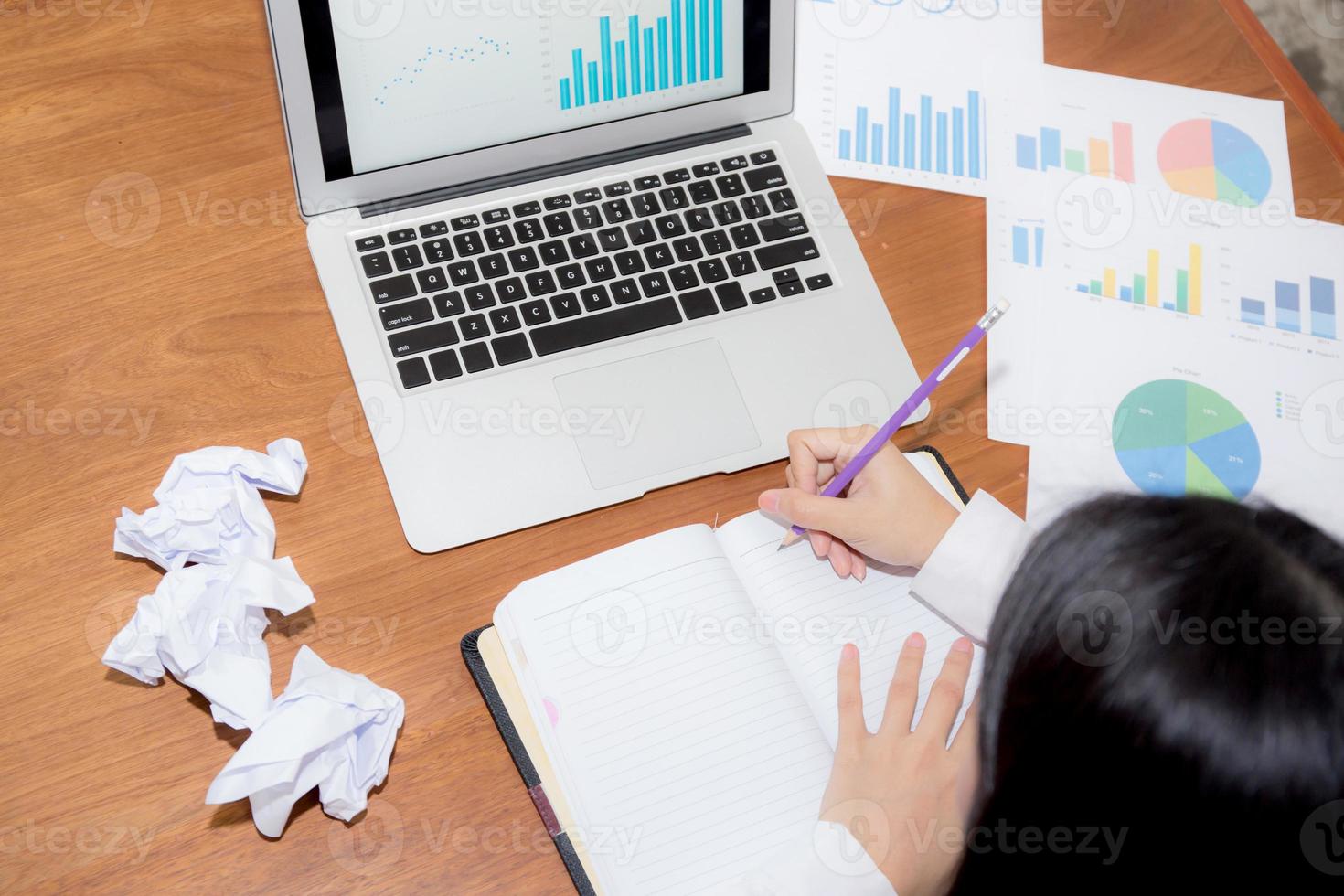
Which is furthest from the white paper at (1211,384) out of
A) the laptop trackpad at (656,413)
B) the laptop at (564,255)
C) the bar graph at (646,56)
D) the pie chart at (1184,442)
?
the bar graph at (646,56)

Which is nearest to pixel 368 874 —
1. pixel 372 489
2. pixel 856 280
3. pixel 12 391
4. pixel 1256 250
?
pixel 372 489

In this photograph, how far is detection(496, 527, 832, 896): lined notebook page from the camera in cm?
63

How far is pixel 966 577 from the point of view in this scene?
71 centimetres

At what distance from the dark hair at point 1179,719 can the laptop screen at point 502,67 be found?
452 millimetres

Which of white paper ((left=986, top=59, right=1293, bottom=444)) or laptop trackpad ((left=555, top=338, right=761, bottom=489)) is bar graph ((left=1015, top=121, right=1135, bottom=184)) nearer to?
white paper ((left=986, top=59, right=1293, bottom=444))

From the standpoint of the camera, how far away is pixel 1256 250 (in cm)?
91

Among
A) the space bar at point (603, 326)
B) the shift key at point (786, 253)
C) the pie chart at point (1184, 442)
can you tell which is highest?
the shift key at point (786, 253)

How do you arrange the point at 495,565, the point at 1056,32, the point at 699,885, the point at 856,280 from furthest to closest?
the point at 1056,32
the point at 856,280
the point at 495,565
the point at 699,885

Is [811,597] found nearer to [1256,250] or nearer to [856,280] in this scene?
[856,280]

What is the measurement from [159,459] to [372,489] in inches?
5.6

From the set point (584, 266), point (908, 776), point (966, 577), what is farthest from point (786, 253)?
point (908, 776)

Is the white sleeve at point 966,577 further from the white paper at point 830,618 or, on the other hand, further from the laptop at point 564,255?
the laptop at point 564,255

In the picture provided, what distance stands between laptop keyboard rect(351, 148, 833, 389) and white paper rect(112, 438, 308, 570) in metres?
0.10

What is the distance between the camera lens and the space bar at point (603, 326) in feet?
2.53
